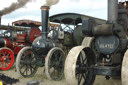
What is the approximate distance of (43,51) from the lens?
5.49m

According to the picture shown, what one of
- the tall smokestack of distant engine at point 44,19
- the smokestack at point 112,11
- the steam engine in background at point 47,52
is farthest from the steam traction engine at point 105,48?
the tall smokestack of distant engine at point 44,19

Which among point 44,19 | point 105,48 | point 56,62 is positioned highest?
point 44,19

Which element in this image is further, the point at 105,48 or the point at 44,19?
the point at 44,19

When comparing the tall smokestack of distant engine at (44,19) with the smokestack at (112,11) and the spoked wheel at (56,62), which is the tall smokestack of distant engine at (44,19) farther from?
the smokestack at (112,11)

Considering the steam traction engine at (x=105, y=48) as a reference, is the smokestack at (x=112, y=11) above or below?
above

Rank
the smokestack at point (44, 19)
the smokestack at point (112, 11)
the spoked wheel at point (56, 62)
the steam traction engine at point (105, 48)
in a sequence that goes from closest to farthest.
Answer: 1. the steam traction engine at point (105, 48)
2. the smokestack at point (112, 11)
3. the spoked wheel at point (56, 62)
4. the smokestack at point (44, 19)

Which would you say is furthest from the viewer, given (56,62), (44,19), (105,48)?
(44,19)

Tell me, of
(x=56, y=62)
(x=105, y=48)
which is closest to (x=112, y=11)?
(x=105, y=48)

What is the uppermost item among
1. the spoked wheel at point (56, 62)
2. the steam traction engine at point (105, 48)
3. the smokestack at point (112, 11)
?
the smokestack at point (112, 11)

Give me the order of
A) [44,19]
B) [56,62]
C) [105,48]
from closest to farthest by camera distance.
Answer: [105,48] < [56,62] < [44,19]

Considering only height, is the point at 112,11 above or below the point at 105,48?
above

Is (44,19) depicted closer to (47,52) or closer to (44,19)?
(44,19)

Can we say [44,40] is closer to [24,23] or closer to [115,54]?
[115,54]

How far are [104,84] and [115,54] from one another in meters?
1.49
